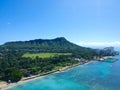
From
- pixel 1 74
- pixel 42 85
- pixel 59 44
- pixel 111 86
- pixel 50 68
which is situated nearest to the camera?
pixel 111 86

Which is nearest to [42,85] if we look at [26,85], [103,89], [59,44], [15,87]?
[26,85]

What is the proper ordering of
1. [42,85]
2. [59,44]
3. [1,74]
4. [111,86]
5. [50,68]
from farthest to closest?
[59,44]
[50,68]
[1,74]
[42,85]
[111,86]

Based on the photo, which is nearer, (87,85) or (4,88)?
(4,88)

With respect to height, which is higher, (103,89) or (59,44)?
(59,44)

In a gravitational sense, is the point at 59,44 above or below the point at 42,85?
above

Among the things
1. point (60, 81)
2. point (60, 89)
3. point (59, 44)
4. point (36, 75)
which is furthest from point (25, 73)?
point (59, 44)

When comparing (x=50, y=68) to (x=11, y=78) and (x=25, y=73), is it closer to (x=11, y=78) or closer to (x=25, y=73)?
(x=25, y=73)

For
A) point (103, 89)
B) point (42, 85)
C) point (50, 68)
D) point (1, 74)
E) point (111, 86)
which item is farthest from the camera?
point (50, 68)

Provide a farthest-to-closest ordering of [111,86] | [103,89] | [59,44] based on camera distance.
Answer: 1. [59,44]
2. [111,86]
3. [103,89]

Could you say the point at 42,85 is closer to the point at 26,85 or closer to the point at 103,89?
the point at 26,85
